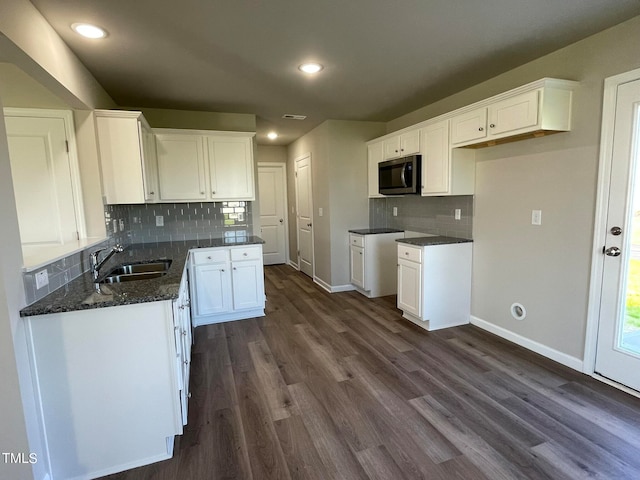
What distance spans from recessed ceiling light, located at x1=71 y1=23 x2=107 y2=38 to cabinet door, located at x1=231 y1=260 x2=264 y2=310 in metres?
2.19

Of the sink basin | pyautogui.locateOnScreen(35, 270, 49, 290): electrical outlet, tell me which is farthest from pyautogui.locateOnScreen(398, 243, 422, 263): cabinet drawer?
pyautogui.locateOnScreen(35, 270, 49, 290): electrical outlet

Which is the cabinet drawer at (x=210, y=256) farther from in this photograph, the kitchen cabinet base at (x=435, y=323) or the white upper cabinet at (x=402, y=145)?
the white upper cabinet at (x=402, y=145)

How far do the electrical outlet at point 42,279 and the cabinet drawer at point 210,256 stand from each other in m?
1.68

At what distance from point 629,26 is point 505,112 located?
0.78 meters

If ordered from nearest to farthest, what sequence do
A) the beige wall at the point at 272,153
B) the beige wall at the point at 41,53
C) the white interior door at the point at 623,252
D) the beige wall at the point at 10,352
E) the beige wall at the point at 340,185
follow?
the beige wall at the point at 10,352
the beige wall at the point at 41,53
the white interior door at the point at 623,252
the beige wall at the point at 340,185
the beige wall at the point at 272,153

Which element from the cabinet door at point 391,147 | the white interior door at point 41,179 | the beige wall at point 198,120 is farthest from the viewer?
the cabinet door at point 391,147

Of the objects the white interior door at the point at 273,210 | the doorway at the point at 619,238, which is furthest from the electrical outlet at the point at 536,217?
the white interior door at the point at 273,210

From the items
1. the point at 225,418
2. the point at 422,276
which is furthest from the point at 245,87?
the point at 225,418

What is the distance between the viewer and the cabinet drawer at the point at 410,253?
3.28 m

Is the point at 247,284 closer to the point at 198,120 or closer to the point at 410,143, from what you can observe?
the point at 198,120

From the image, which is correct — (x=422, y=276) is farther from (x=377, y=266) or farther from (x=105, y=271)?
(x=105, y=271)

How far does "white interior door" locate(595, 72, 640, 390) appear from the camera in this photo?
6.95 ft

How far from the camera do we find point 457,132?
10.0ft

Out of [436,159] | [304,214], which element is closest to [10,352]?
[436,159]
